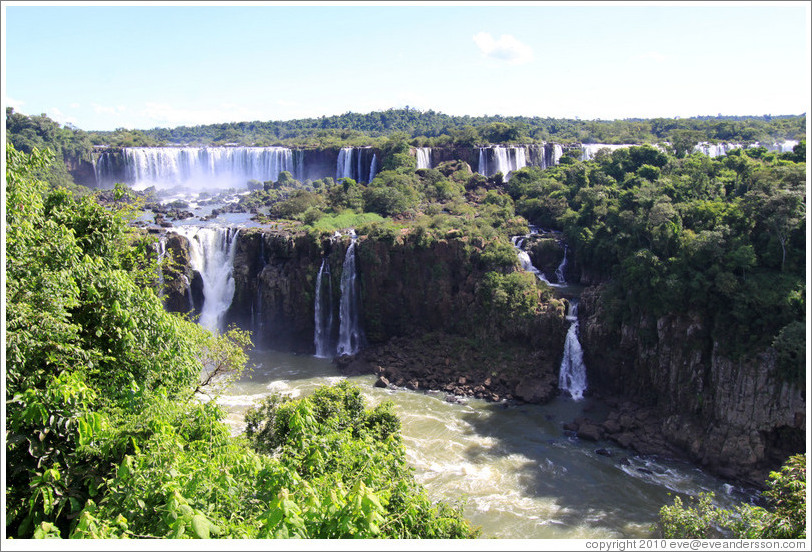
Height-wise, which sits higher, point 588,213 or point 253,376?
point 588,213

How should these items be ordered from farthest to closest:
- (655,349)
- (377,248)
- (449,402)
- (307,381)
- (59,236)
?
(377,248) < (307,381) < (449,402) < (655,349) < (59,236)

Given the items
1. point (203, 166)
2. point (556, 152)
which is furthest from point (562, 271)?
point (203, 166)

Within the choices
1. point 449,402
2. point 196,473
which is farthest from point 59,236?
point 449,402

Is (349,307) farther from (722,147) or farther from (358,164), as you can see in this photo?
(722,147)

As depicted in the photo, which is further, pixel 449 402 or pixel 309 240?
pixel 309 240

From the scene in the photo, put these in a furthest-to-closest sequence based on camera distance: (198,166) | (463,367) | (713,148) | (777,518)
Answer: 1. (198,166)
2. (713,148)
3. (463,367)
4. (777,518)

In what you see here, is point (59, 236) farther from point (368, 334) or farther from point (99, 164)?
point (99, 164)

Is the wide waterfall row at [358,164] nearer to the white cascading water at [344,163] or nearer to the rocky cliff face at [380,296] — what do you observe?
the white cascading water at [344,163]
